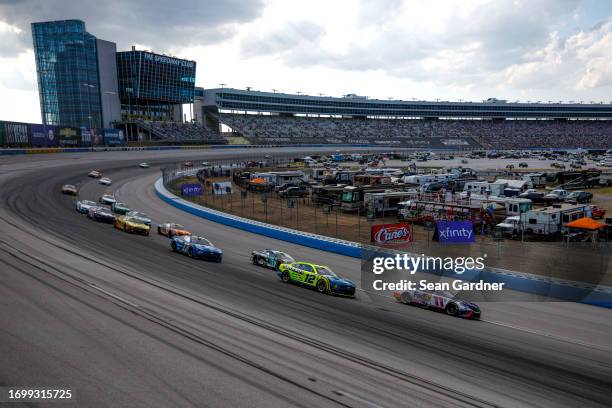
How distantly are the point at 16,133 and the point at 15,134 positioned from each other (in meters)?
0.26

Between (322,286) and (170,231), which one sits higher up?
(170,231)

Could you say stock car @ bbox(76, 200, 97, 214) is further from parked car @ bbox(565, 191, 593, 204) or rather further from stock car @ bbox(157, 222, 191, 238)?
parked car @ bbox(565, 191, 593, 204)

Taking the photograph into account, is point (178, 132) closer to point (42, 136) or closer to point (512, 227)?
point (42, 136)

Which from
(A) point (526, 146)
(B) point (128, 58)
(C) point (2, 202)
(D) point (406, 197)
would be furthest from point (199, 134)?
(A) point (526, 146)

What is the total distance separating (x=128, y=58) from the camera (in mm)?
116188

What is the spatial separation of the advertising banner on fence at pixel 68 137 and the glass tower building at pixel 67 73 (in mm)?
20553

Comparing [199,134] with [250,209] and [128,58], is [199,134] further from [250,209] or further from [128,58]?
[250,209]

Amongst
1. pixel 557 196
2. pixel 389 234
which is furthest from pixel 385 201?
pixel 557 196

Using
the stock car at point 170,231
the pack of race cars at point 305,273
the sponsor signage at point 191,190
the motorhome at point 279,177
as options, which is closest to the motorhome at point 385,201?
the stock car at point 170,231

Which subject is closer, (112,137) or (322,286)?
(322,286)

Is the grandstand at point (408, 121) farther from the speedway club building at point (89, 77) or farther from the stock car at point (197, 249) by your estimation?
the stock car at point (197, 249)

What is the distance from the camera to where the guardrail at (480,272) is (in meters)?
18.2

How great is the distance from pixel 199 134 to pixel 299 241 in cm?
10420

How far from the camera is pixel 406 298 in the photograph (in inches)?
690
